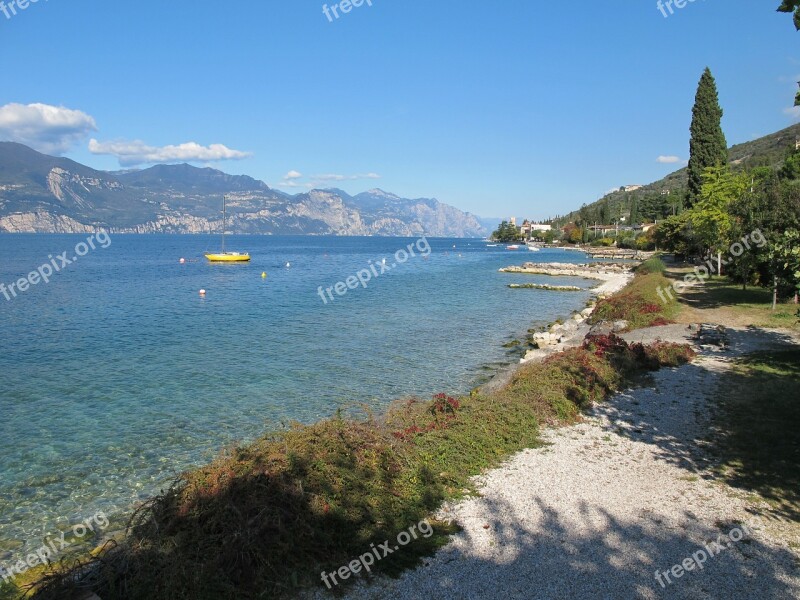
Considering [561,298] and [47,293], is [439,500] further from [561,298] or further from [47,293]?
[47,293]

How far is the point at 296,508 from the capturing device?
27.2 ft

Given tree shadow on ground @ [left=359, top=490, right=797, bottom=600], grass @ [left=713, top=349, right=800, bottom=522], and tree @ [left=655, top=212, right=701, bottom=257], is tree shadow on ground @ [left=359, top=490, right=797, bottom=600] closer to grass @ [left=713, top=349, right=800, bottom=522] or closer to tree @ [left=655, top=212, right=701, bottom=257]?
A: grass @ [left=713, top=349, right=800, bottom=522]

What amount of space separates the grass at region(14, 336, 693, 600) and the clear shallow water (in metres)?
4.91

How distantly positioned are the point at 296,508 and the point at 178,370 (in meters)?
17.8

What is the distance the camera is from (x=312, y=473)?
925 cm

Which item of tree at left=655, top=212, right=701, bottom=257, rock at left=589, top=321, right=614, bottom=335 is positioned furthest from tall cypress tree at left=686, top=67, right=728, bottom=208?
rock at left=589, top=321, right=614, bottom=335

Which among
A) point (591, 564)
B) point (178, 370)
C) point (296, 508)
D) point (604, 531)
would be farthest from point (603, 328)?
point (296, 508)

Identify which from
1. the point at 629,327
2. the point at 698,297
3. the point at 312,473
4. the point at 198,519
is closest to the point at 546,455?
the point at 312,473

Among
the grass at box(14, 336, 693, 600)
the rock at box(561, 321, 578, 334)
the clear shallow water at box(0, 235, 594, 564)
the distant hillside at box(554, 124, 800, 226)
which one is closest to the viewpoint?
the grass at box(14, 336, 693, 600)

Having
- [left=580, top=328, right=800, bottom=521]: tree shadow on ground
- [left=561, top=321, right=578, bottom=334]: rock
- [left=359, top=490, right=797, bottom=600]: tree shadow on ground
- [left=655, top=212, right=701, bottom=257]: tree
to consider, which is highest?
[left=655, top=212, right=701, bottom=257]: tree

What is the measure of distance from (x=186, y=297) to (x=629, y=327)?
131ft

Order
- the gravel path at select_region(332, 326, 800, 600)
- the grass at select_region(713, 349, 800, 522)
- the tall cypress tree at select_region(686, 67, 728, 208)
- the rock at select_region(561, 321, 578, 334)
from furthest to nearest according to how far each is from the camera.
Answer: the tall cypress tree at select_region(686, 67, 728, 208)
the rock at select_region(561, 321, 578, 334)
the grass at select_region(713, 349, 800, 522)
the gravel path at select_region(332, 326, 800, 600)

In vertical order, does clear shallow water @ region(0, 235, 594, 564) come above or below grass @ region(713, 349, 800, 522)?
below

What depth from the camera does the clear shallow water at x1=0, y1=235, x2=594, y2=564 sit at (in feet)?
44.9
